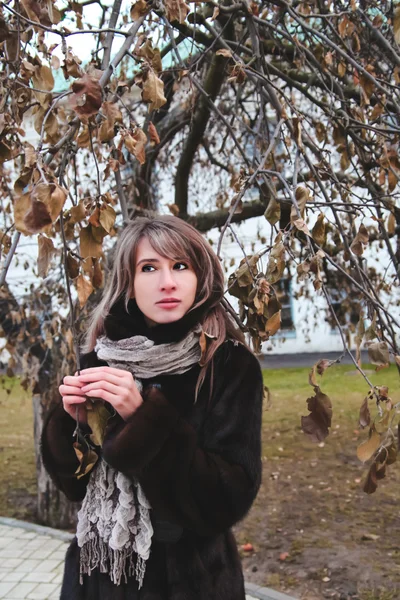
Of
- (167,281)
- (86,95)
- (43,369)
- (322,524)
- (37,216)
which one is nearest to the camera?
(37,216)

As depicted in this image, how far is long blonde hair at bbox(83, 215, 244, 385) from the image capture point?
1789 millimetres

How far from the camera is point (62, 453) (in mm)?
1744

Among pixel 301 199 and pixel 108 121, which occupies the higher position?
pixel 108 121

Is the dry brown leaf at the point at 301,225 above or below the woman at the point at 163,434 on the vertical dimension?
above

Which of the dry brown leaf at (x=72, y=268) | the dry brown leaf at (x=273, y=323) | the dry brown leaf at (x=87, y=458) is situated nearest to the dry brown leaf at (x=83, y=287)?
the dry brown leaf at (x=72, y=268)

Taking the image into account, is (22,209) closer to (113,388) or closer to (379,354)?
(113,388)

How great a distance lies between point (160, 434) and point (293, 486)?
15.3 feet

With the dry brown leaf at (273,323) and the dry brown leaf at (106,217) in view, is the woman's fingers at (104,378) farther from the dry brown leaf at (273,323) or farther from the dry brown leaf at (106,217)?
the dry brown leaf at (273,323)

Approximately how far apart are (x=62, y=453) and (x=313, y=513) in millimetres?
3958

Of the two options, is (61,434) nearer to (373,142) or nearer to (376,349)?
(376,349)

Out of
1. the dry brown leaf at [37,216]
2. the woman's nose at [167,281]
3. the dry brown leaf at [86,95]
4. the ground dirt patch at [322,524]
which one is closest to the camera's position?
the dry brown leaf at [37,216]

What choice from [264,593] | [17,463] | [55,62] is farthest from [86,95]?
[17,463]

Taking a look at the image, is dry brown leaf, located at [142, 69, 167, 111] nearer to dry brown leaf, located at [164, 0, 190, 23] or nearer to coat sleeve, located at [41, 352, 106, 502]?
dry brown leaf, located at [164, 0, 190, 23]

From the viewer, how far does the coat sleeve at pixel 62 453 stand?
1742 mm
